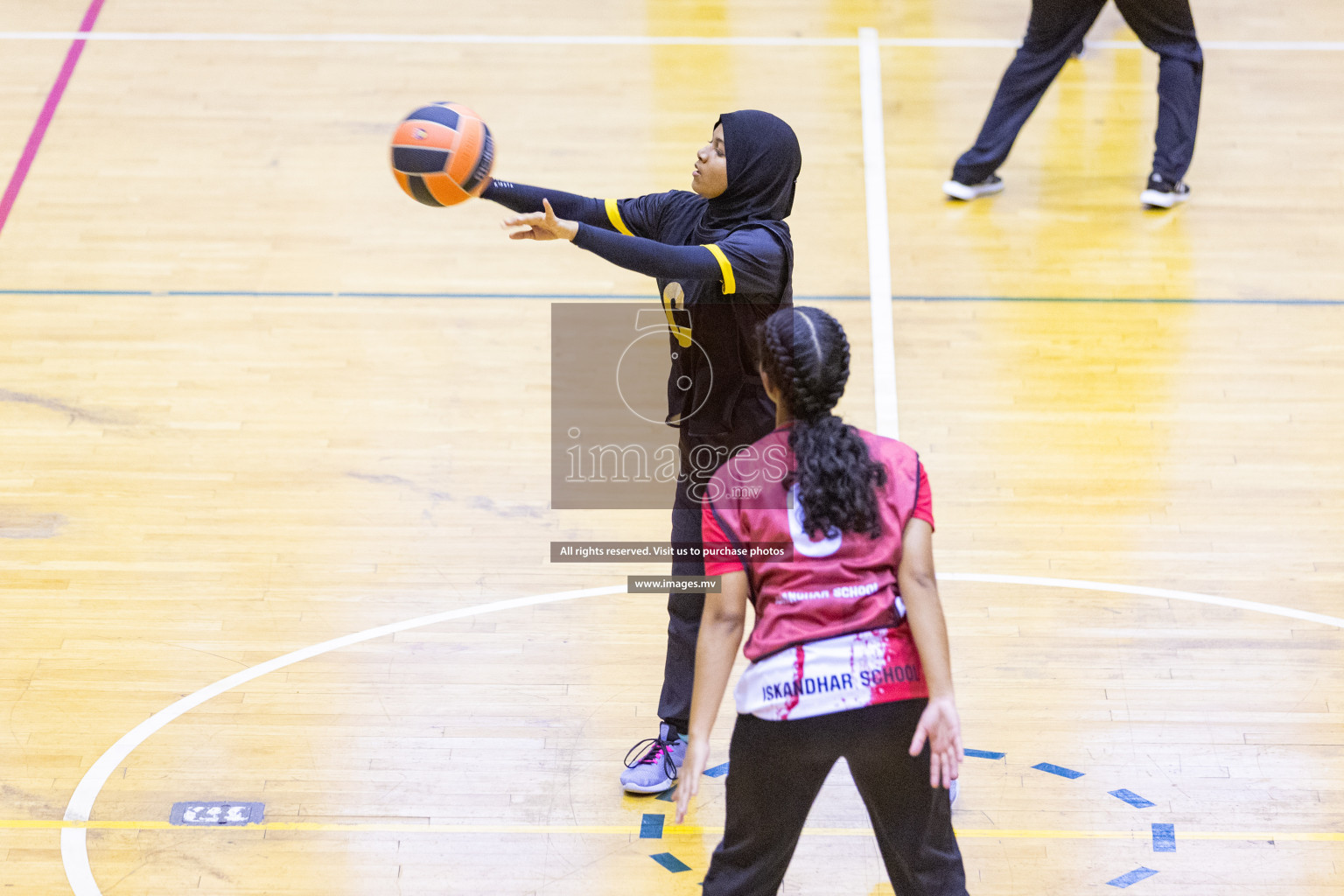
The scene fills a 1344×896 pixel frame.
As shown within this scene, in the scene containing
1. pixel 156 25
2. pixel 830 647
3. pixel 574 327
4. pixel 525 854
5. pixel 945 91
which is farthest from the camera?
pixel 156 25

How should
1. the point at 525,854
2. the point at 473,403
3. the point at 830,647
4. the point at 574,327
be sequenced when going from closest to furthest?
the point at 830,647 → the point at 525,854 → the point at 473,403 → the point at 574,327

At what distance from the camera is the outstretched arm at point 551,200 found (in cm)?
361

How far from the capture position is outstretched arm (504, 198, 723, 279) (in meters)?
3.14

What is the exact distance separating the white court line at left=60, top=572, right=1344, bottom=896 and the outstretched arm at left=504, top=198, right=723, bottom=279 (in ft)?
5.60

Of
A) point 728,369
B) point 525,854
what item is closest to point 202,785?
point 525,854

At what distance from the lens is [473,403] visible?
17.7 ft

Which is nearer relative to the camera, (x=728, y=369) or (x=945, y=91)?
(x=728, y=369)

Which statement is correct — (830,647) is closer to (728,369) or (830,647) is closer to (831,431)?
(831,431)

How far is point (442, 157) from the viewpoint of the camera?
3576mm

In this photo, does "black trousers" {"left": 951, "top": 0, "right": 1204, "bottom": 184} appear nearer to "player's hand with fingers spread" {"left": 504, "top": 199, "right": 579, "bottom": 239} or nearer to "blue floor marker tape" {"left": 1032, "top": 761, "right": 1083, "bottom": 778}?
"blue floor marker tape" {"left": 1032, "top": 761, "right": 1083, "bottom": 778}

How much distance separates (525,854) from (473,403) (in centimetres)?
221

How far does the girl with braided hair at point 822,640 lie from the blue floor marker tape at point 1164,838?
1163 millimetres

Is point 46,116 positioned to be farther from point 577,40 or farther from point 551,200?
point 551,200

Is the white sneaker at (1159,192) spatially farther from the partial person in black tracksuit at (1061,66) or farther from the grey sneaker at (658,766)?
the grey sneaker at (658,766)
